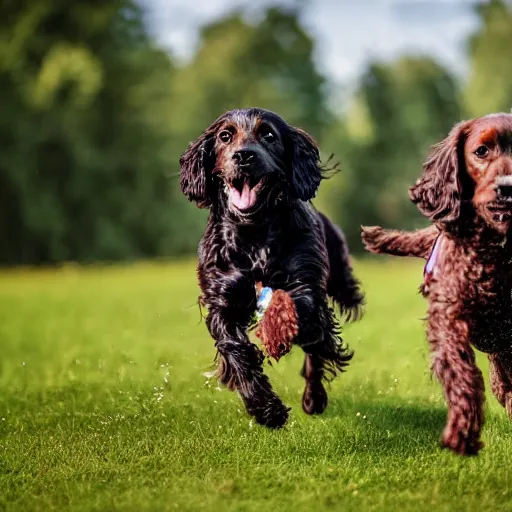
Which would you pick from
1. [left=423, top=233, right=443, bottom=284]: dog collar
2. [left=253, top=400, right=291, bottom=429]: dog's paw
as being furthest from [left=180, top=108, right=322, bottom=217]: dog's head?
[left=253, top=400, right=291, bottom=429]: dog's paw

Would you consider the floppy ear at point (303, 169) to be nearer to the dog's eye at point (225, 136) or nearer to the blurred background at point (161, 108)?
the dog's eye at point (225, 136)

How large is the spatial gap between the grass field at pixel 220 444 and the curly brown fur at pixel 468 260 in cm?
48

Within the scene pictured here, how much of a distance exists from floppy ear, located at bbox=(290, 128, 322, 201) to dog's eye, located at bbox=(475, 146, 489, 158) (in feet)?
3.93

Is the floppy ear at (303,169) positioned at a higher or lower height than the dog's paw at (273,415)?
higher

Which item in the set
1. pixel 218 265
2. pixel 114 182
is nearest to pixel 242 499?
pixel 218 265

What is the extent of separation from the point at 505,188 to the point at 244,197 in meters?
1.57

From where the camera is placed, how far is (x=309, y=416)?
575cm

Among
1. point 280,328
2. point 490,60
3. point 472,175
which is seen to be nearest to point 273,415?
point 280,328

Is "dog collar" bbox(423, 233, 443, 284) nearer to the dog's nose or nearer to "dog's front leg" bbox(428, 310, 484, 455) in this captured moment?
"dog's front leg" bbox(428, 310, 484, 455)

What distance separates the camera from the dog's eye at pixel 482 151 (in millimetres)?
4328

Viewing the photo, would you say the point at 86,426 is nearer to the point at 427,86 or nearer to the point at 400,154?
the point at 400,154

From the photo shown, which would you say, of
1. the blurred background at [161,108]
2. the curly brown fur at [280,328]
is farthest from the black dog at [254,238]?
the blurred background at [161,108]

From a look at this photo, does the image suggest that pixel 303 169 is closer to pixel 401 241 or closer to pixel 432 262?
pixel 401 241

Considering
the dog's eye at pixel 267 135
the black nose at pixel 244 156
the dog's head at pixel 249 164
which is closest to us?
the black nose at pixel 244 156
